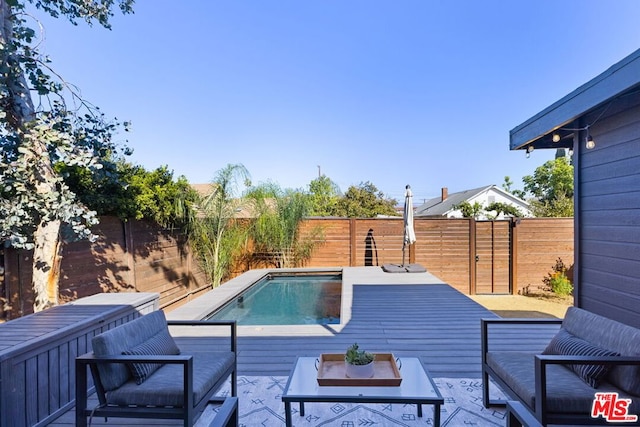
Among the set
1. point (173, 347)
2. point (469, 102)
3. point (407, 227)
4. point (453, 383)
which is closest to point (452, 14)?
point (469, 102)

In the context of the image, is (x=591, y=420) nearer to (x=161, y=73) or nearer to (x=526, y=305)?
(x=526, y=305)

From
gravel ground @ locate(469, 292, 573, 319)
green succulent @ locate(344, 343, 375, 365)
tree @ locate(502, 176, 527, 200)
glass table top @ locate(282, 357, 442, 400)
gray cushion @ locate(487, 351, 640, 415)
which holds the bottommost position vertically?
gravel ground @ locate(469, 292, 573, 319)

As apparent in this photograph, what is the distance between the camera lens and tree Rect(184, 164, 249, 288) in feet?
21.7

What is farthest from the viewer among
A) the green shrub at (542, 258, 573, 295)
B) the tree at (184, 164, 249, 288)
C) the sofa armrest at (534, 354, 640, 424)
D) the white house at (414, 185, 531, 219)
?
the white house at (414, 185, 531, 219)

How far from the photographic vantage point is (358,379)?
1849mm

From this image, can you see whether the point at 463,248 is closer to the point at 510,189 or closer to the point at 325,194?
the point at 325,194

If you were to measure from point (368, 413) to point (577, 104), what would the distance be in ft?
9.49

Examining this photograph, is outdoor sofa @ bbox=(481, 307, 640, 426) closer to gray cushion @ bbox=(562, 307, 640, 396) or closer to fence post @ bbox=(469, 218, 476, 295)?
gray cushion @ bbox=(562, 307, 640, 396)

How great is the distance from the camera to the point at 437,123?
12.4 meters

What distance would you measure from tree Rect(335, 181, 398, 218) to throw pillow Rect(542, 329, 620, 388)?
14740mm

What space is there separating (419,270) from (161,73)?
705 cm

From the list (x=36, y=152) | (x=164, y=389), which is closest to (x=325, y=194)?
(x=36, y=152)

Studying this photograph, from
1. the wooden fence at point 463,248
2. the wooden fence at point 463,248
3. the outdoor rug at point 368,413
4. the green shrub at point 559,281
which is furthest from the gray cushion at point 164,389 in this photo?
the green shrub at point 559,281

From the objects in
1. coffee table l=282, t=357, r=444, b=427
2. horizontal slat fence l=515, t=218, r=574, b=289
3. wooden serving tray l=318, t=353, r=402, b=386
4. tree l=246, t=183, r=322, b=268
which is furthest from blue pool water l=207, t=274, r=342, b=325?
horizontal slat fence l=515, t=218, r=574, b=289
